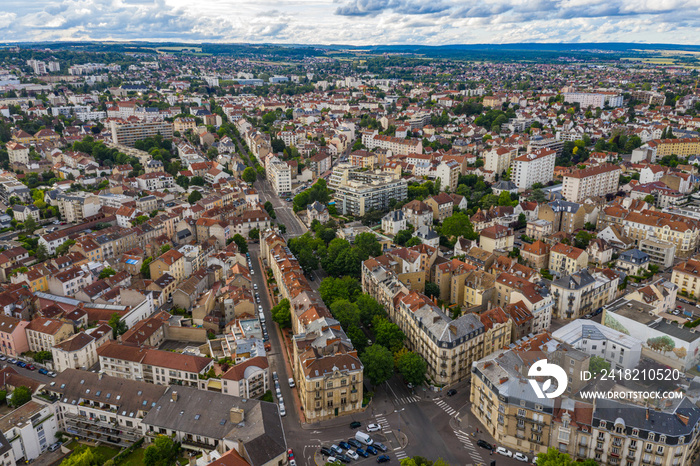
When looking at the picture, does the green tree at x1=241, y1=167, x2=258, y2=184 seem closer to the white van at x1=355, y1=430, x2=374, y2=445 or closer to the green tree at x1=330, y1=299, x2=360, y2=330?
the green tree at x1=330, y1=299, x2=360, y2=330

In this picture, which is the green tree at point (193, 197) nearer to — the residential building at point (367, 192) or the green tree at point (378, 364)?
the residential building at point (367, 192)

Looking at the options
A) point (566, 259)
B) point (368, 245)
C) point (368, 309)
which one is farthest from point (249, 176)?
point (566, 259)

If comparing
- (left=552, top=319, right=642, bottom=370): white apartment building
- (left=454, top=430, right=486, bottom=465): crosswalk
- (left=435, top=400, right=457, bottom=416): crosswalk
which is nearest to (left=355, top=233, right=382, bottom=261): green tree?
(left=435, top=400, right=457, bottom=416): crosswalk

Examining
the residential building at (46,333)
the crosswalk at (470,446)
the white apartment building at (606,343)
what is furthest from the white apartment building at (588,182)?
the residential building at (46,333)

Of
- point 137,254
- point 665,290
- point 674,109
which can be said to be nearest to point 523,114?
point 674,109

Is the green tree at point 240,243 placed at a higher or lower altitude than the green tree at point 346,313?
lower
